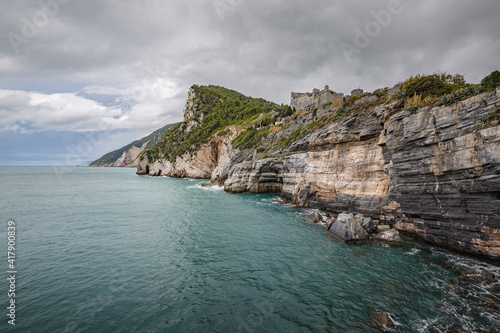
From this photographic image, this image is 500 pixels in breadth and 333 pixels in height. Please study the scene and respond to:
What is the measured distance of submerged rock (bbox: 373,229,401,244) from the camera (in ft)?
50.7

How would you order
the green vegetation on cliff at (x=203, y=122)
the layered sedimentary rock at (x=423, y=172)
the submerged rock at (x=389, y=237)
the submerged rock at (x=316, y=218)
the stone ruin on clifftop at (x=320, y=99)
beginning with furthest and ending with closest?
the green vegetation on cliff at (x=203, y=122) → the stone ruin on clifftop at (x=320, y=99) → the submerged rock at (x=316, y=218) → the submerged rock at (x=389, y=237) → the layered sedimentary rock at (x=423, y=172)

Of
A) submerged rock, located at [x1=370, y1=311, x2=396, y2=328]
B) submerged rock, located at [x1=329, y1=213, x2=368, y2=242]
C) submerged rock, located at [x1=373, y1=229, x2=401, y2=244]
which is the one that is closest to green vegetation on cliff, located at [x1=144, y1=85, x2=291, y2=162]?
submerged rock, located at [x1=329, y1=213, x2=368, y2=242]

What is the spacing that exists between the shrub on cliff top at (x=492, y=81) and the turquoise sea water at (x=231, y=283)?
11136mm

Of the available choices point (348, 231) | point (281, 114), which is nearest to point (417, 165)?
point (348, 231)

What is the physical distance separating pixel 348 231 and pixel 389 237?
9.80 ft

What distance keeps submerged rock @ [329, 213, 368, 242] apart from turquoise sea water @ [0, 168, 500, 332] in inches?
38.2

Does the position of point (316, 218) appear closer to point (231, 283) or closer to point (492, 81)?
point (231, 283)

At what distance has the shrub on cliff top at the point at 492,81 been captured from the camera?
13.3m

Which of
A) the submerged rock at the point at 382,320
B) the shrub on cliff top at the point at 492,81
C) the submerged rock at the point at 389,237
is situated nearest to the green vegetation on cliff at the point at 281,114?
the shrub on cliff top at the point at 492,81

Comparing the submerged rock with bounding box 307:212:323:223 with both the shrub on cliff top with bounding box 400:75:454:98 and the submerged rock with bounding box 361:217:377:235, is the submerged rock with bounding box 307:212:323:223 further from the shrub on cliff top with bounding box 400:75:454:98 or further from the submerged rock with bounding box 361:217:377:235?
the shrub on cliff top with bounding box 400:75:454:98

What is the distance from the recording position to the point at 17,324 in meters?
7.64

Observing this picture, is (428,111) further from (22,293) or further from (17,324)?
(22,293)

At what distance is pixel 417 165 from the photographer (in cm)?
1625

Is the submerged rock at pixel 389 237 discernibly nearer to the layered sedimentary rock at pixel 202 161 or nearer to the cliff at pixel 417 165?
the cliff at pixel 417 165
